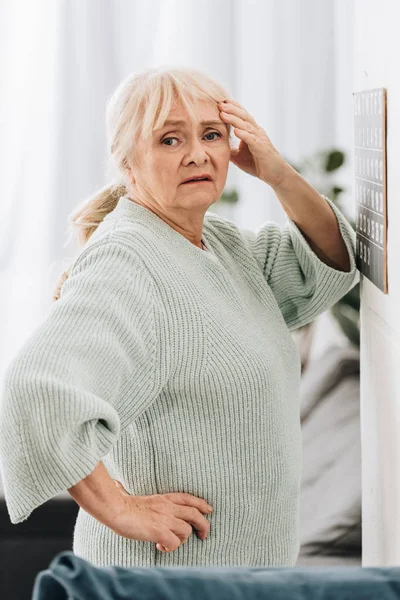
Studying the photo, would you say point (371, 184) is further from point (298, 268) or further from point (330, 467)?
point (330, 467)

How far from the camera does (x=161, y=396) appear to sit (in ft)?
4.17

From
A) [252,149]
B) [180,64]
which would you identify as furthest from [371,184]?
[180,64]

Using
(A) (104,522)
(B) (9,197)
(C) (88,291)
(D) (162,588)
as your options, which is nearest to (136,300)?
(C) (88,291)

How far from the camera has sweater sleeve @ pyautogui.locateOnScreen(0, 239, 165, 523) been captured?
41.9 inches

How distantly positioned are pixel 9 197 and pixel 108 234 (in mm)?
1237

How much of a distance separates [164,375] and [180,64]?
1.39m

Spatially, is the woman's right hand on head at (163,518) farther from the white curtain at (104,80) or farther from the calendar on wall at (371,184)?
the white curtain at (104,80)

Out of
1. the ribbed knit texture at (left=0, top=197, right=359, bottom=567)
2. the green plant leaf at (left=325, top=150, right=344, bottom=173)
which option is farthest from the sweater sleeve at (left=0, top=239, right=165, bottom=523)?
the green plant leaf at (left=325, top=150, right=344, bottom=173)

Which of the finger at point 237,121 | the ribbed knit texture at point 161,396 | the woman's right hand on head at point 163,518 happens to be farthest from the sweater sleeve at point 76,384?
the finger at point 237,121

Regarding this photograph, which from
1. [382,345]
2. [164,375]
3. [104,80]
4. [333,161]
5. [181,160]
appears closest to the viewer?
[164,375]

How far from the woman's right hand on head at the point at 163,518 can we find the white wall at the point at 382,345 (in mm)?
328

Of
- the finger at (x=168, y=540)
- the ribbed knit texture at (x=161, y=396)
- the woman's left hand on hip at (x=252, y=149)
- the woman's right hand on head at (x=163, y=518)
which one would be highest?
the woman's left hand on hip at (x=252, y=149)

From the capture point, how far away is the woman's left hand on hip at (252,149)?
1418 millimetres

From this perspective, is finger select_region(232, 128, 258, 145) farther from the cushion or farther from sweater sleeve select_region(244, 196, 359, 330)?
the cushion
